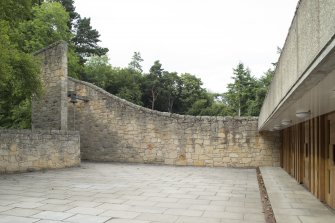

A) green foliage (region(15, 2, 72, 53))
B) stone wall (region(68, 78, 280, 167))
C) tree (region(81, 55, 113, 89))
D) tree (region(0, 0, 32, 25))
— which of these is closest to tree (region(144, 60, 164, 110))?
tree (region(81, 55, 113, 89))

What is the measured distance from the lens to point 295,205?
5.44m

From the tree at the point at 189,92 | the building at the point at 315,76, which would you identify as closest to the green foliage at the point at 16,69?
the building at the point at 315,76

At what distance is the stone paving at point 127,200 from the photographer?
478 cm

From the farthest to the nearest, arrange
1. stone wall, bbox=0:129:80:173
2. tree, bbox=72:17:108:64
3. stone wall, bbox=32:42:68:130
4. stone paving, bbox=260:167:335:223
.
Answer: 1. tree, bbox=72:17:108:64
2. stone wall, bbox=32:42:68:130
3. stone wall, bbox=0:129:80:173
4. stone paving, bbox=260:167:335:223

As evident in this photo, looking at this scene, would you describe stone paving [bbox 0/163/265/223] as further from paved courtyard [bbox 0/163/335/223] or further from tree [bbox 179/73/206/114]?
tree [bbox 179/73/206/114]

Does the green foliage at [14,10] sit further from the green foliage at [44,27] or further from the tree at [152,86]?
the tree at [152,86]

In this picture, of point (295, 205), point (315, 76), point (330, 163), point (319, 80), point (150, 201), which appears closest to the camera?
point (315, 76)

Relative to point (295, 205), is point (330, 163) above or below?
above

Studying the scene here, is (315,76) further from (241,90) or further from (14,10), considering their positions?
(241,90)

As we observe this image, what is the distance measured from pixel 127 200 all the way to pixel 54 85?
8778mm

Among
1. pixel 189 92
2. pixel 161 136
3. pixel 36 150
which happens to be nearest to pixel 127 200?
pixel 36 150

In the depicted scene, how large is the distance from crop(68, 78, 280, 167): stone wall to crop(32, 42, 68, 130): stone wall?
4.58 feet

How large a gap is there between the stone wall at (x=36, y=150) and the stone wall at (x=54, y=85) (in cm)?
152

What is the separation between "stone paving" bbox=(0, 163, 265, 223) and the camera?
4777 millimetres
